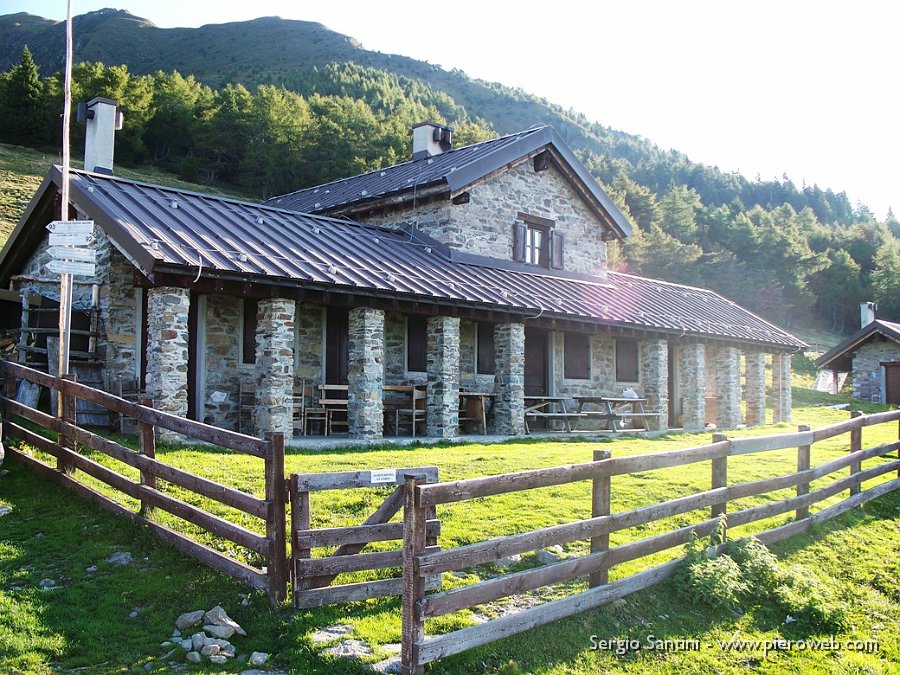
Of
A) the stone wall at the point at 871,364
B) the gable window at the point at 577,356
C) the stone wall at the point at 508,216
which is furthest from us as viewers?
the stone wall at the point at 871,364

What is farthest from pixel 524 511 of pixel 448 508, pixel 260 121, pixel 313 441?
pixel 260 121

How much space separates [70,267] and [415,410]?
303 inches

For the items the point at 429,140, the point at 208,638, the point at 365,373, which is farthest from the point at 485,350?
the point at 208,638

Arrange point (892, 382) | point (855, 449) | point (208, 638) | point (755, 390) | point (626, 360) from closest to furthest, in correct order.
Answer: point (208, 638), point (855, 449), point (626, 360), point (755, 390), point (892, 382)

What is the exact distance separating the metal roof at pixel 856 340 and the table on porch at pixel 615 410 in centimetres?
2075

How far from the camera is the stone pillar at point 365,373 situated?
14680mm

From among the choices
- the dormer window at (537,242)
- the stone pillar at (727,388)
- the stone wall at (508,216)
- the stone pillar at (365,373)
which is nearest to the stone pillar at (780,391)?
the stone pillar at (727,388)

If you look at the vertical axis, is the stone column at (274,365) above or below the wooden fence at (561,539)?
above

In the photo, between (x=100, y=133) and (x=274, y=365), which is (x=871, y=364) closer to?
(x=274, y=365)

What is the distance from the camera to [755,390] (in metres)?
25.2

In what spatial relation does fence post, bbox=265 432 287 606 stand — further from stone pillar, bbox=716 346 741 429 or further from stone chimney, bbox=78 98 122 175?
stone pillar, bbox=716 346 741 429

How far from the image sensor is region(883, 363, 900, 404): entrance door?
3643cm

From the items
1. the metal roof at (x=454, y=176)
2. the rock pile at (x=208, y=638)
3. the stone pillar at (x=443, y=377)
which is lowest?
the rock pile at (x=208, y=638)

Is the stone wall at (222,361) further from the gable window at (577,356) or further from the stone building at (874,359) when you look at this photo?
the stone building at (874,359)
